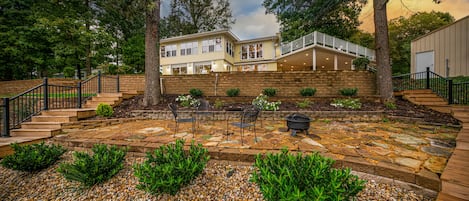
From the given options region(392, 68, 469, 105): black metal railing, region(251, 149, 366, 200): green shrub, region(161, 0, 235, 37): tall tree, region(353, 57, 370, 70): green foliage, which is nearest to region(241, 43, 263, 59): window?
region(161, 0, 235, 37): tall tree

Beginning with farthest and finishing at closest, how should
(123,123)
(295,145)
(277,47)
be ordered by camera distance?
1. (277,47)
2. (123,123)
3. (295,145)

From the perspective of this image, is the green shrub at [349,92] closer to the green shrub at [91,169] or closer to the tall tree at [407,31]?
the green shrub at [91,169]

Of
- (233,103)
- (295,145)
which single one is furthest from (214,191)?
(233,103)

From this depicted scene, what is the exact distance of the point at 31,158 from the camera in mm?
2564

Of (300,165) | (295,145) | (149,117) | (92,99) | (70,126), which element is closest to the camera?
(300,165)

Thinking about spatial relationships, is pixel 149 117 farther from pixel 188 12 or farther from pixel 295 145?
pixel 188 12

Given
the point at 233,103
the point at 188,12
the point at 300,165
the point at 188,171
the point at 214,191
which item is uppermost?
the point at 188,12

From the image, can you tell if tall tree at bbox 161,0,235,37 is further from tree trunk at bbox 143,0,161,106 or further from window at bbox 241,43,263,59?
Result: tree trunk at bbox 143,0,161,106

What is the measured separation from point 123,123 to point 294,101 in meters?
6.34

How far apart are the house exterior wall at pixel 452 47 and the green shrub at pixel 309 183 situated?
11125 mm

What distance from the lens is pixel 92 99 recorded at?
6594 mm

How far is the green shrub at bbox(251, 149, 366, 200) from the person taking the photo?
54.1 inches

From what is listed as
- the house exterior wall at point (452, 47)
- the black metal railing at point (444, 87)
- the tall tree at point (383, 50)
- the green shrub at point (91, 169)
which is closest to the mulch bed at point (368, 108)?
the tall tree at point (383, 50)

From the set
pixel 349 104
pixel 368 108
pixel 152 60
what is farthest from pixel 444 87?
pixel 152 60
